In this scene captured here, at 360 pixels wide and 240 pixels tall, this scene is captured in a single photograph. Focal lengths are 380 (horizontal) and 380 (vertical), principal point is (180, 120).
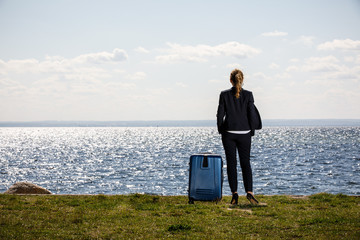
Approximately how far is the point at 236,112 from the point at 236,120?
0.19 m

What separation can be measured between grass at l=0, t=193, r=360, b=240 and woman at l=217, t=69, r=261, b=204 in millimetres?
1219

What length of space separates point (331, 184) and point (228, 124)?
1059 inches

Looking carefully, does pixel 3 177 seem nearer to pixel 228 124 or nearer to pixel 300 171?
pixel 300 171

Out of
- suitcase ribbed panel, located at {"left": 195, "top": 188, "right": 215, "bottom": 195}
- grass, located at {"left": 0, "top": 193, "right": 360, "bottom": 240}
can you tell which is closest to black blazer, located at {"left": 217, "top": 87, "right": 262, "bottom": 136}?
suitcase ribbed panel, located at {"left": 195, "top": 188, "right": 215, "bottom": 195}

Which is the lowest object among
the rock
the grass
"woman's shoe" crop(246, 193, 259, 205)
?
the rock

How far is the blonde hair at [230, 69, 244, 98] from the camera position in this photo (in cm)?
895

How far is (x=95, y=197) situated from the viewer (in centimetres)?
1048

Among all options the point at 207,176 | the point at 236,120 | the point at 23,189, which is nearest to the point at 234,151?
the point at 236,120

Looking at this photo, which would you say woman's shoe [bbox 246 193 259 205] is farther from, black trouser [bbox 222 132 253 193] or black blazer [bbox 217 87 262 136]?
black blazer [bbox 217 87 262 136]

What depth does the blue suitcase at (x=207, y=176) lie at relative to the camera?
907 centimetres

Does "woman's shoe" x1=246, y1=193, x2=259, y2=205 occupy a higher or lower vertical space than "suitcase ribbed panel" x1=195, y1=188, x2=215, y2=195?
lower

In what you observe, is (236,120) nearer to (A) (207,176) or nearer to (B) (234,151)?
(B) (234,151)

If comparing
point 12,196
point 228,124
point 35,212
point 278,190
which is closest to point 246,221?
point 228,124

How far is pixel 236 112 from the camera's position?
29.2ft
